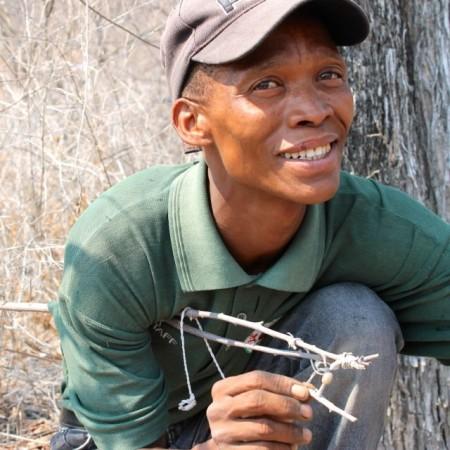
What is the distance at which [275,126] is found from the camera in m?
2.31

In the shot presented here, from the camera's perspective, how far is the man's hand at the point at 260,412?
7.45 feet

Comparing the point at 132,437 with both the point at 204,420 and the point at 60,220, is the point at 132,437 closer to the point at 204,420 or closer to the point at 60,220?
the point at 204,420

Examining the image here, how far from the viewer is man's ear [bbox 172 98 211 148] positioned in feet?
8.09

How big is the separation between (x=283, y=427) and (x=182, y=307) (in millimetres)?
437

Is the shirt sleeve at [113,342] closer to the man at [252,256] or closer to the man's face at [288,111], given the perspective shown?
the man at [252,256]

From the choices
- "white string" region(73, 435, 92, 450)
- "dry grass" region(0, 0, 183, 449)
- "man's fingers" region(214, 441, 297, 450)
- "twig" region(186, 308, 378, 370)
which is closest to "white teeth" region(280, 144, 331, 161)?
"twig" region(186, 308, 378, 370)

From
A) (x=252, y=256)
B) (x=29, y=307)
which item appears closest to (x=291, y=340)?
(x=252, y=256)

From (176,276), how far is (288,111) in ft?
1.73

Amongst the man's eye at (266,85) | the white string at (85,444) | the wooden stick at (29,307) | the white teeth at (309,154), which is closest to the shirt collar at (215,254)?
the white teeth at (309,154)

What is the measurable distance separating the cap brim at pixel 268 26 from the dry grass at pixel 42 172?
1.29 metres

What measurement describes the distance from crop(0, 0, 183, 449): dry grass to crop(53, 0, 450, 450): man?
112 cm

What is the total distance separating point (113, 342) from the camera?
2.52 metres

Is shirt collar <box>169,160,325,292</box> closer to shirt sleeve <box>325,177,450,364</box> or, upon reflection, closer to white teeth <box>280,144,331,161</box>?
shirt sleeve <box>325,177,450,364</box>

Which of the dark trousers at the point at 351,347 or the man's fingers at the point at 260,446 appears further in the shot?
the dark trousers at the point at 351,347
